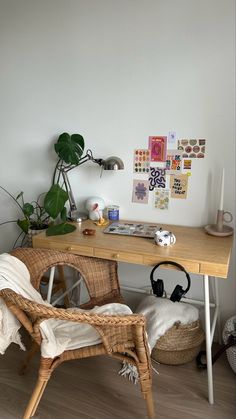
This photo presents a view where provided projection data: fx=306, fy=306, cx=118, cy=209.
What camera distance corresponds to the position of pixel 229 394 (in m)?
1.59

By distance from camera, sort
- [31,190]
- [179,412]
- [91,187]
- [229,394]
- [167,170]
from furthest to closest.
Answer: [31,190], [91,187], [167,170], [229,394], [179,412]

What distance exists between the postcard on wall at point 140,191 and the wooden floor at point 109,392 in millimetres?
993

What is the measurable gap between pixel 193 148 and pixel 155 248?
63cm

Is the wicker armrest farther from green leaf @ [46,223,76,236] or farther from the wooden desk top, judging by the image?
green leaf @ [46,223,76,236]

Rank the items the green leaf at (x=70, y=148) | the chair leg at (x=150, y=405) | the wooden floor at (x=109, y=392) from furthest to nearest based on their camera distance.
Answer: the green leaf at (x=70, y=148) < the wooden floor at (x=109, y=392) < the chair leg at (x=150, y=405)

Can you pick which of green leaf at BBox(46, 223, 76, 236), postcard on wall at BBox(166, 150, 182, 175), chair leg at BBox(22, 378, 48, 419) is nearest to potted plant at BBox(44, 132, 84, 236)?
green leaf at BBox(46, 223, 76, 236)

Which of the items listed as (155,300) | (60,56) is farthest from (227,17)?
(155,300)

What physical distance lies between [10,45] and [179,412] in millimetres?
2412

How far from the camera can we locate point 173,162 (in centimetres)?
181

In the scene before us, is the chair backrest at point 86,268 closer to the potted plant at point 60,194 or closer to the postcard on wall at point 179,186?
the potted plant at point 60,194

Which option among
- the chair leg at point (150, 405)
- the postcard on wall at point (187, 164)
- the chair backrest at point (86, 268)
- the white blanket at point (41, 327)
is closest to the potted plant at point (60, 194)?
the chair backrest at point (86, 268)

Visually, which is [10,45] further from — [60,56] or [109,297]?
[109,297]

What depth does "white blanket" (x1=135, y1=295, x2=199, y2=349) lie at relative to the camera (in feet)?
5.52

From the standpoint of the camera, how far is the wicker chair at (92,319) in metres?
1.09
